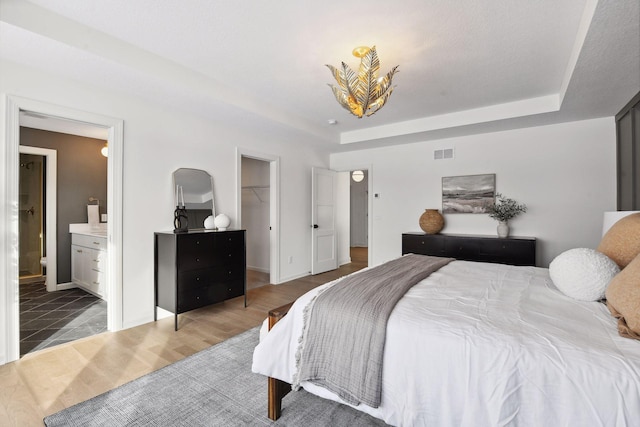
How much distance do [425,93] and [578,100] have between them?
1575mm

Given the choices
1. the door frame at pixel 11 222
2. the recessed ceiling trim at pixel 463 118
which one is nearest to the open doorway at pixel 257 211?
the recessed ceiling trim at pixel 463 118

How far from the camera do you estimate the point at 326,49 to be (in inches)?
103

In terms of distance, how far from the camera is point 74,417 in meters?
1.79

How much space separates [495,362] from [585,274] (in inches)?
36.5

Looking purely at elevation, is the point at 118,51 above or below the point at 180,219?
above

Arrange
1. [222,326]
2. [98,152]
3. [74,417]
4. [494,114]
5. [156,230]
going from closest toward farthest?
1. [74,417]
2. [222,326]
3. [156,230]
4. [494,114]
5. [98,152]

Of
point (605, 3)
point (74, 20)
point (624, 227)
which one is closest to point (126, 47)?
point (74, 20)

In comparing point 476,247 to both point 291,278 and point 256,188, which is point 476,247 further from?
point 256,188

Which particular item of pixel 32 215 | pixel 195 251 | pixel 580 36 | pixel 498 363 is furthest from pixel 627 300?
pixel 32 215

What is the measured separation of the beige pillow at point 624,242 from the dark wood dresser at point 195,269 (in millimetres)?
3349

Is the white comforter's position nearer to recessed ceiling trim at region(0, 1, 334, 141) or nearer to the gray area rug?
the gray area rug

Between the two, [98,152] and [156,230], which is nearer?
[156,230]

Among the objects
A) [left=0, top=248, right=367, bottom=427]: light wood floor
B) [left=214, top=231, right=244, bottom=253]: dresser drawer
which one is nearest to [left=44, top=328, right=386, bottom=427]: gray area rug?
[left=0, top=248, right=367, bottom=427]: light wood floor

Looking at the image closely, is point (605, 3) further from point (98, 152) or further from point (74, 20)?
point (98, 152)
